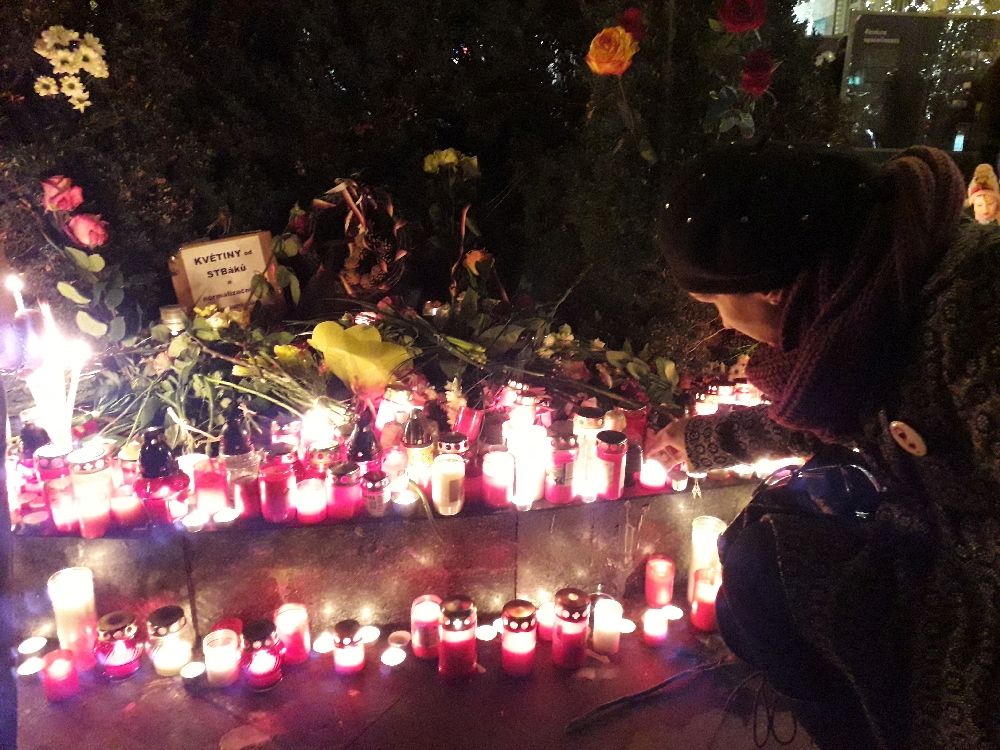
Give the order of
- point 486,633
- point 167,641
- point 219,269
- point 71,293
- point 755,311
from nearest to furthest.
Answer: point 755,311, point 167,641, point 486,633, point 71,293, point 219,269

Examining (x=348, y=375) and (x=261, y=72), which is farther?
(x=261, y=72)

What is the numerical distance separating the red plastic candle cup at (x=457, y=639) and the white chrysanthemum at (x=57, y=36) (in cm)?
216

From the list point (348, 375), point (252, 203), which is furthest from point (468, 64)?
point (348, 375)

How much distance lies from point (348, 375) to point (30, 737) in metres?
1.15

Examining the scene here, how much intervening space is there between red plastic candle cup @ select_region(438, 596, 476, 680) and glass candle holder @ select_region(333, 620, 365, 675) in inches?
8.7

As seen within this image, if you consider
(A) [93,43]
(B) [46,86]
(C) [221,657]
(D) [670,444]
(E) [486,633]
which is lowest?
(E) [486,633]

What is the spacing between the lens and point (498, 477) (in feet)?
6.60

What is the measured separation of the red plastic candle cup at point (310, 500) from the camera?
76.4 inches

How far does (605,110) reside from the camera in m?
2.44

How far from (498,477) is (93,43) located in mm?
1954

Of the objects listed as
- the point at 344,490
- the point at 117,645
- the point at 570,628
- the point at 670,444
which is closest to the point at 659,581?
the point at 570,628

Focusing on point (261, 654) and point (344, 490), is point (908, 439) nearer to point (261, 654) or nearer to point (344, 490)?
point (344, 490)

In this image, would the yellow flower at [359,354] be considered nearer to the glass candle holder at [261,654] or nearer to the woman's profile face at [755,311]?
the glass candle holder at [261,654]

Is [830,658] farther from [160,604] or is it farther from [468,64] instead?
[468,64]
